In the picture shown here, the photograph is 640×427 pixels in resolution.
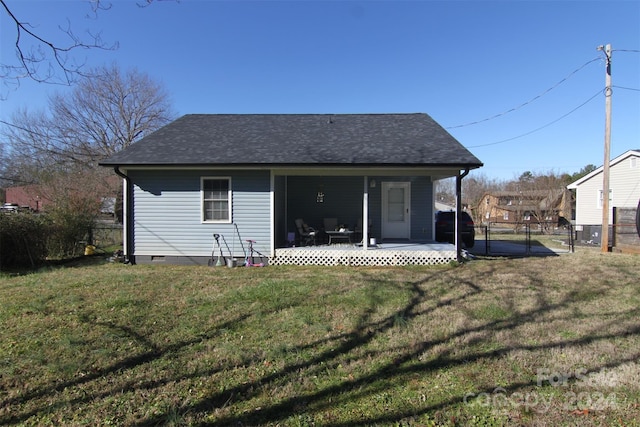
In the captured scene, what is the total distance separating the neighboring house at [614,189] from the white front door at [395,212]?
11473 millimetres

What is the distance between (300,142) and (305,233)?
294cm

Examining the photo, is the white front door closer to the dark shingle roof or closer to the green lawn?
the dark shingle roof

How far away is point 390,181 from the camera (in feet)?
40.7

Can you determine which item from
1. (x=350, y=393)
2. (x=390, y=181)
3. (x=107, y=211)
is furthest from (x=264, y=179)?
(x=107, y=211)

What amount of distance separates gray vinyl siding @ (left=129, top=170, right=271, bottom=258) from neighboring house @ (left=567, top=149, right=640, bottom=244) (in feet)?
55.3

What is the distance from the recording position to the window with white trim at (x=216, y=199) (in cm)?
1031

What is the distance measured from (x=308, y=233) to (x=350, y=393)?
8.46m

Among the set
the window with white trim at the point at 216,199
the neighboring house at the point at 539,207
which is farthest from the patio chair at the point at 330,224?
the neighboring house at the point at 539,207

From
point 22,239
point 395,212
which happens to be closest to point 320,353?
point 395,212

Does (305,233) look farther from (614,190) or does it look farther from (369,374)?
(614,190)

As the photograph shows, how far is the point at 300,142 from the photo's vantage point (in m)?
11.2

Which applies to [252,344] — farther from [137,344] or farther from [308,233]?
[308,233]

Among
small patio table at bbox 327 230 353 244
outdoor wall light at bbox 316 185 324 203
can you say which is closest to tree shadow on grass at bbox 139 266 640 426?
small patio table at bbox 327 230 353 244

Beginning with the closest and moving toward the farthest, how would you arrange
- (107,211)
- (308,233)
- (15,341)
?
(15,341)
(308,233)
(107,211)
